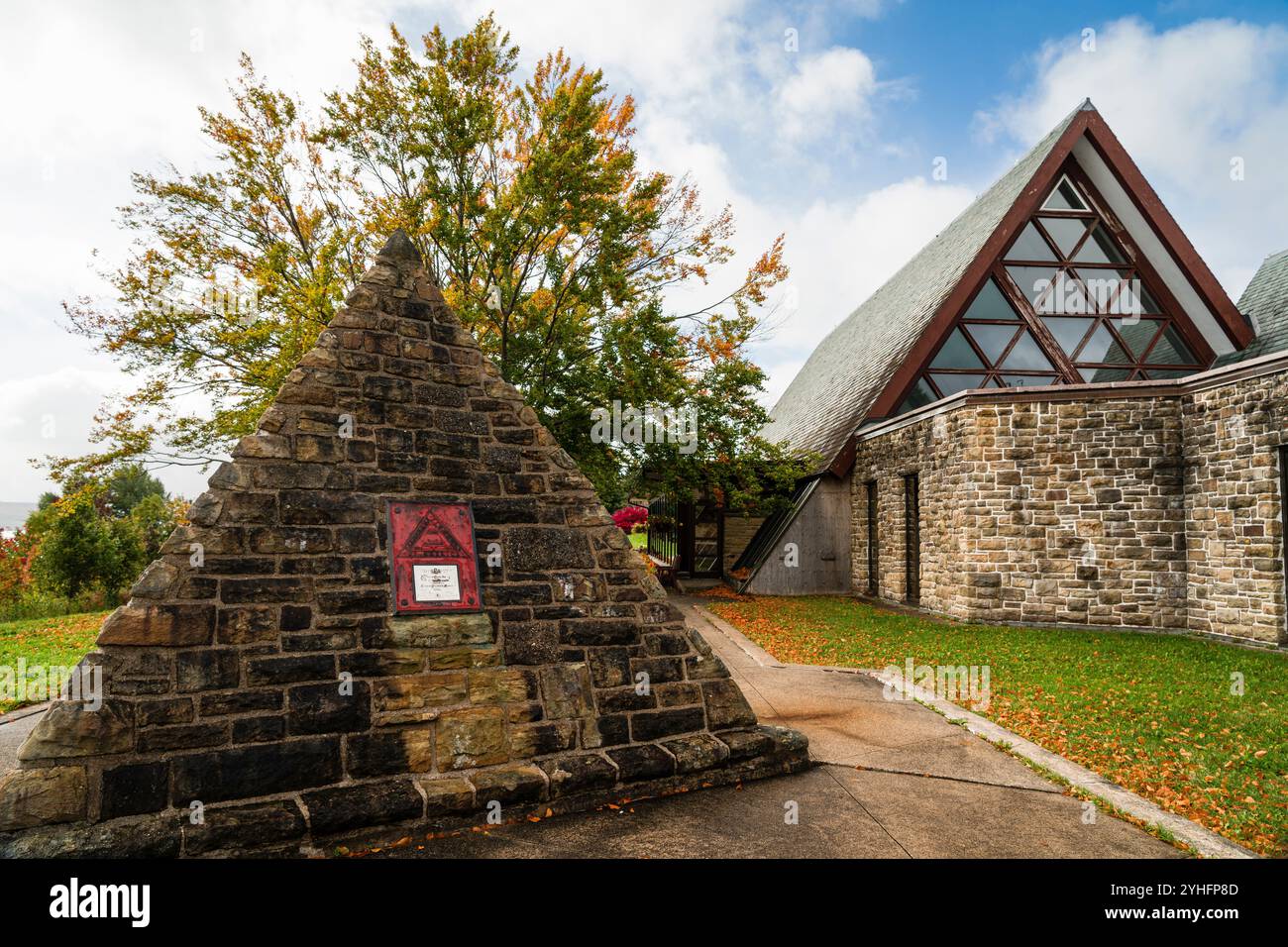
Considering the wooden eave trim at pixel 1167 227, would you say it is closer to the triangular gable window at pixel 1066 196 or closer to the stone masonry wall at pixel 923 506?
the triangular gable window at pixel 1066 196

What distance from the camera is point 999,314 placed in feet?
56.6

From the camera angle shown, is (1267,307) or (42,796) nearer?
(42,796)

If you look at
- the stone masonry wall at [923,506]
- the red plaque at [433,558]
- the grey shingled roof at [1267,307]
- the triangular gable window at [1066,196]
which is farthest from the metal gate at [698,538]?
the red plaque at [433,558]

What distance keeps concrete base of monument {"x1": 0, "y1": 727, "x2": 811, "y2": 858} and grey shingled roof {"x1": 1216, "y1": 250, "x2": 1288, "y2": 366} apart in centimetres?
1652

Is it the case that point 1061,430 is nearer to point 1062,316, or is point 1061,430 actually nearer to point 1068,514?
point 1068,514

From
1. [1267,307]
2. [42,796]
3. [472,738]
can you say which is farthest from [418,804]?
[1267,307]

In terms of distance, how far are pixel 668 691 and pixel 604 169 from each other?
11128 mm

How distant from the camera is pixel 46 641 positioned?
12047 mm

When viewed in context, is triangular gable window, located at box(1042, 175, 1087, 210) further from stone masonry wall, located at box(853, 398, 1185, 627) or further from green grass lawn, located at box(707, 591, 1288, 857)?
green grass lawn, located at box(707, 591, 1288, 857)

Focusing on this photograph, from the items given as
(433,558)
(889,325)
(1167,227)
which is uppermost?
(1167,227)

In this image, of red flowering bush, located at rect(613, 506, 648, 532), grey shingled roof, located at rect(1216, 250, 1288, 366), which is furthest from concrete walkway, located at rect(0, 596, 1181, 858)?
red flowering bush, located at rect(613, 506, 648, 532)

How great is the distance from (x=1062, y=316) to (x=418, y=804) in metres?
18.1

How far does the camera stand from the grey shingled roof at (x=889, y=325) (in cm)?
1789
